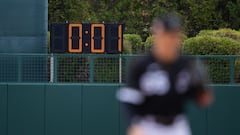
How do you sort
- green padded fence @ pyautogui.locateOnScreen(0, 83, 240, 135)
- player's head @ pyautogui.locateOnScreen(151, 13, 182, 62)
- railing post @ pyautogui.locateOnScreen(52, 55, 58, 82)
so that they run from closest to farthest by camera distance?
player's head @ pyautogui.locateOnScreen(151, 13, 182, 62)
green padded fence @ pyautogui.locateOnScreen(0, 83, 240, 135)
railing post @ pyautogui.locateOnScreen(52, 55, 58, 82)

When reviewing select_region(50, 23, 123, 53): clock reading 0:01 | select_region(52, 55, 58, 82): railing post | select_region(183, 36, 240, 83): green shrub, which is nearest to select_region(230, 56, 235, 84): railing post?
select_region(183, 36, 240, 83): green shrub

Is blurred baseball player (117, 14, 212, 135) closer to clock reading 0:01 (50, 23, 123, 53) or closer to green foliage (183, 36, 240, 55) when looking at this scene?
clock reading 0:01 (50, 23, 123, 53)

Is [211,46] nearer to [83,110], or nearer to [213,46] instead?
[213,46]

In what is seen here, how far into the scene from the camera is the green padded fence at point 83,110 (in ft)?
43.5

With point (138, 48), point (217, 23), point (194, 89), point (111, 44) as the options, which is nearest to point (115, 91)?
point (111, 44)

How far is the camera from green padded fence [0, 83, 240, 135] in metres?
13.2

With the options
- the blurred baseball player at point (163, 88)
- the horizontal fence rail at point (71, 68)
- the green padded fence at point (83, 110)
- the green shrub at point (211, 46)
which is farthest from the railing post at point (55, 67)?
the blurred baseball player at point (163, 88)

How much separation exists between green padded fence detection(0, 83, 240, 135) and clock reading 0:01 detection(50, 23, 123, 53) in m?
0.89

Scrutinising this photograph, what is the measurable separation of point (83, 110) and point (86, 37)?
1.67m

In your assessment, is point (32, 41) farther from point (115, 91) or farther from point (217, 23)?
point (217, 23)

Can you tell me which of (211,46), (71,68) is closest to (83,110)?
(71,68)

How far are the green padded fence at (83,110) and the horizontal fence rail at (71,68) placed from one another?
0.31m

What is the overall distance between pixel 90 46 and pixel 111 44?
0.48m

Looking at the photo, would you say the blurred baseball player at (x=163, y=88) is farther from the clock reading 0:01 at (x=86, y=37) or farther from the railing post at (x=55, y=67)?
the clock reading 0:01 at (x=86, y=37)
